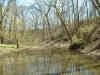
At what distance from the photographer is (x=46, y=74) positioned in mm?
9273

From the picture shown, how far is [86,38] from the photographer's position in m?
25.3

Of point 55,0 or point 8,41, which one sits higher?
point 55,0

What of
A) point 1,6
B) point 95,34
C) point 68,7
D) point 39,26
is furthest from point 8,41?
point 39,26

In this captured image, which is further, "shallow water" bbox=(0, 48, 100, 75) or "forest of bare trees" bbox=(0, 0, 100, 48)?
"forest of bare trees" bbox=(0, 0, 100, 48)

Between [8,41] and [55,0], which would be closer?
[55,0]

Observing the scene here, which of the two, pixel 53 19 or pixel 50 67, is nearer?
pixel 50 67

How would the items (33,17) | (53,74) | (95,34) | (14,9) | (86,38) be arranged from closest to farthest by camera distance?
1. (53,74)
2. (95,34)
3. (86,38)
4. (14,9)
5. (33,17)

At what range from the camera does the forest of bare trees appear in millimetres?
28859

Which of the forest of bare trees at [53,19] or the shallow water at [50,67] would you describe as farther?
the forest of bare trees at [53,19]

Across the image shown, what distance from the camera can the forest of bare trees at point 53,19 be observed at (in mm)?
28859

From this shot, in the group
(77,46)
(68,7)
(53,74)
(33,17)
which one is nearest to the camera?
(53,74)

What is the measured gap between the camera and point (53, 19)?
60000mm

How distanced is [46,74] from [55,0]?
2121cm

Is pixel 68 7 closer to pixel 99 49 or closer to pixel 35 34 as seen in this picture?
pixel 99 49
